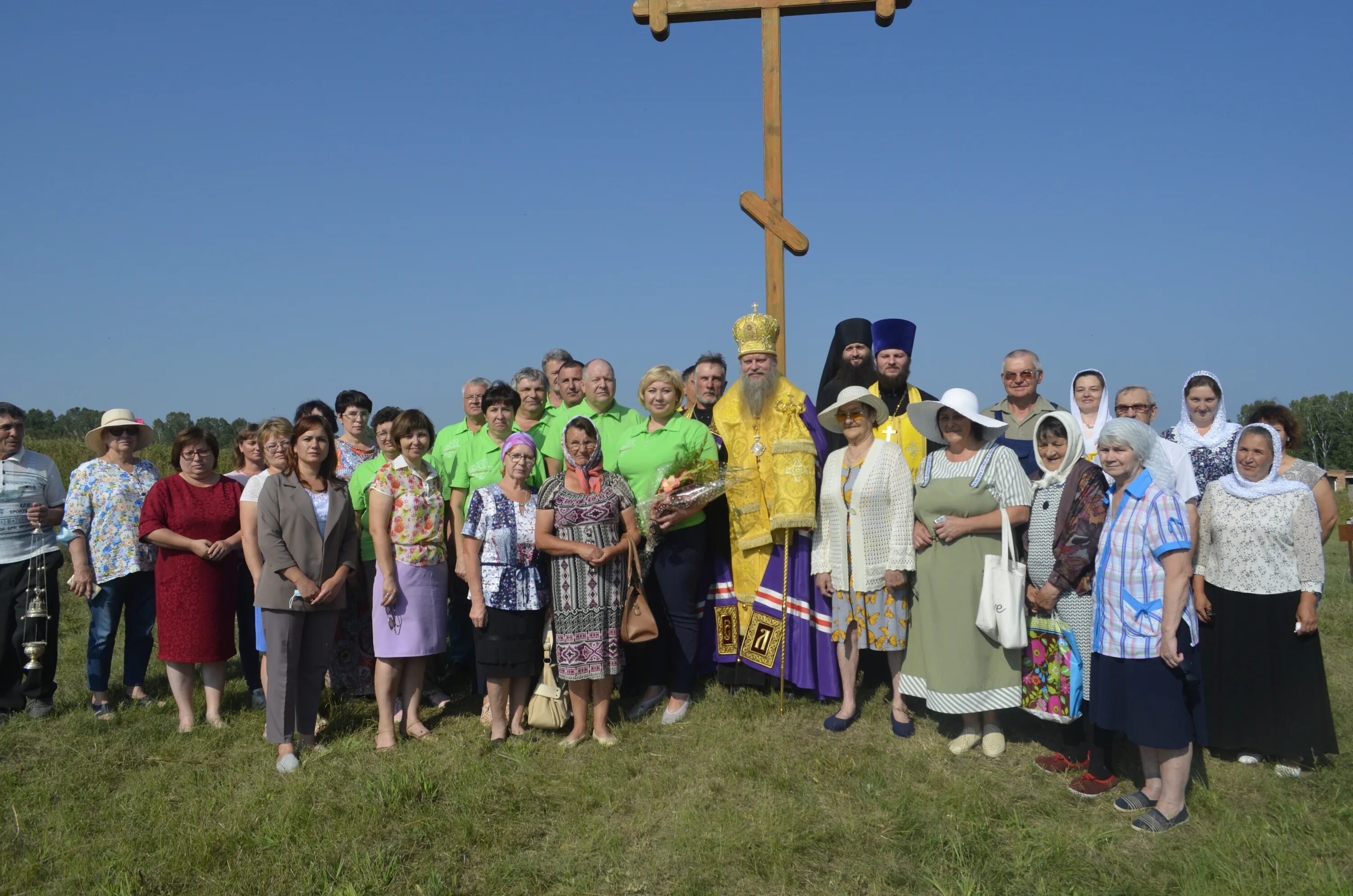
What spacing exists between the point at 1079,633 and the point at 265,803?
422cm

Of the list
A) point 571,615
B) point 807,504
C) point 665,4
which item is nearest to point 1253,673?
point 807,504

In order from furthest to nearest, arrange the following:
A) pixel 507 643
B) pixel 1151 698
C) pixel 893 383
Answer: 1. pixel 893 383
2. pixel 507 643
3. pixel 1151 698

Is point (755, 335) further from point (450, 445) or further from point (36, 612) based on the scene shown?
point (36, 612)

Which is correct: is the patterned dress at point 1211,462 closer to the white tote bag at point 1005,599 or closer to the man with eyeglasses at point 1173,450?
the man with eyeglasses at point 1173,450

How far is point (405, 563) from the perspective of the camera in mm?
5332

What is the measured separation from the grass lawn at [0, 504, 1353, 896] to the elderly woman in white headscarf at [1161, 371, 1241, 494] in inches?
54.0

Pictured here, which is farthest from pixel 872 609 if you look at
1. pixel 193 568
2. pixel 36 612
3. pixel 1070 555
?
pixel 36 612

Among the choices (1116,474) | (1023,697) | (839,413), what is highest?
(839,413)

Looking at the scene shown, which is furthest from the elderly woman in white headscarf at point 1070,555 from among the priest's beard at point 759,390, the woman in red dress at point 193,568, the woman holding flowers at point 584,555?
the woman in red dress at point 193,568

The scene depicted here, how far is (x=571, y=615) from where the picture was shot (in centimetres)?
520

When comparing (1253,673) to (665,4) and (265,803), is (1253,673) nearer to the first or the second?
(265,803)

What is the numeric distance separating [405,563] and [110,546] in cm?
217

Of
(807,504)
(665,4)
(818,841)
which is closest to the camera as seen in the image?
(818,841)

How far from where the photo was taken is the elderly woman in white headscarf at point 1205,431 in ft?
17.4
